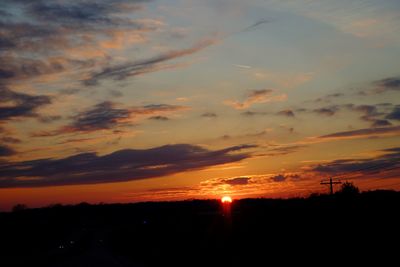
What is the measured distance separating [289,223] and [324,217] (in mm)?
3216

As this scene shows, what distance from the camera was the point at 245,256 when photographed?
34.3 meters

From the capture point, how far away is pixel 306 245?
34.9m


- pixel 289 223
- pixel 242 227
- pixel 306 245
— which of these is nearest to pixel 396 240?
pixel 306 245

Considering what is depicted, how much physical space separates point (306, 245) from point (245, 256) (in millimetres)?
3711

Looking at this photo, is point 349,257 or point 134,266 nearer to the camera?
point 349,257

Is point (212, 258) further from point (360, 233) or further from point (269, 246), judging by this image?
point (360, 233)

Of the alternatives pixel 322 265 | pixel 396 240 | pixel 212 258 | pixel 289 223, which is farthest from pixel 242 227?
pixel 322 265

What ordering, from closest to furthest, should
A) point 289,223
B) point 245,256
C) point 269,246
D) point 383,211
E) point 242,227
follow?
point 245,256 → point 269,246 → point 383,211 → point 289,223 → point 242,227

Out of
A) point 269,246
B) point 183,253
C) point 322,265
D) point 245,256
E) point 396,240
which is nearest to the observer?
point 322,265

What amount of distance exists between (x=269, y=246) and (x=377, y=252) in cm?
1056

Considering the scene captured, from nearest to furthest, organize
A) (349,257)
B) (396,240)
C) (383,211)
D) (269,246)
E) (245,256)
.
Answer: (349,257), (396,240), (245,256), (269,246), (383,211)

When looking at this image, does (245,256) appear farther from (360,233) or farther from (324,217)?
(324,217)

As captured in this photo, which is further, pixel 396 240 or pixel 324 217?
pixel 324 217

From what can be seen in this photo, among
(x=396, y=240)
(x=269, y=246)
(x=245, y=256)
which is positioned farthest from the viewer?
(x=269, y=246)
